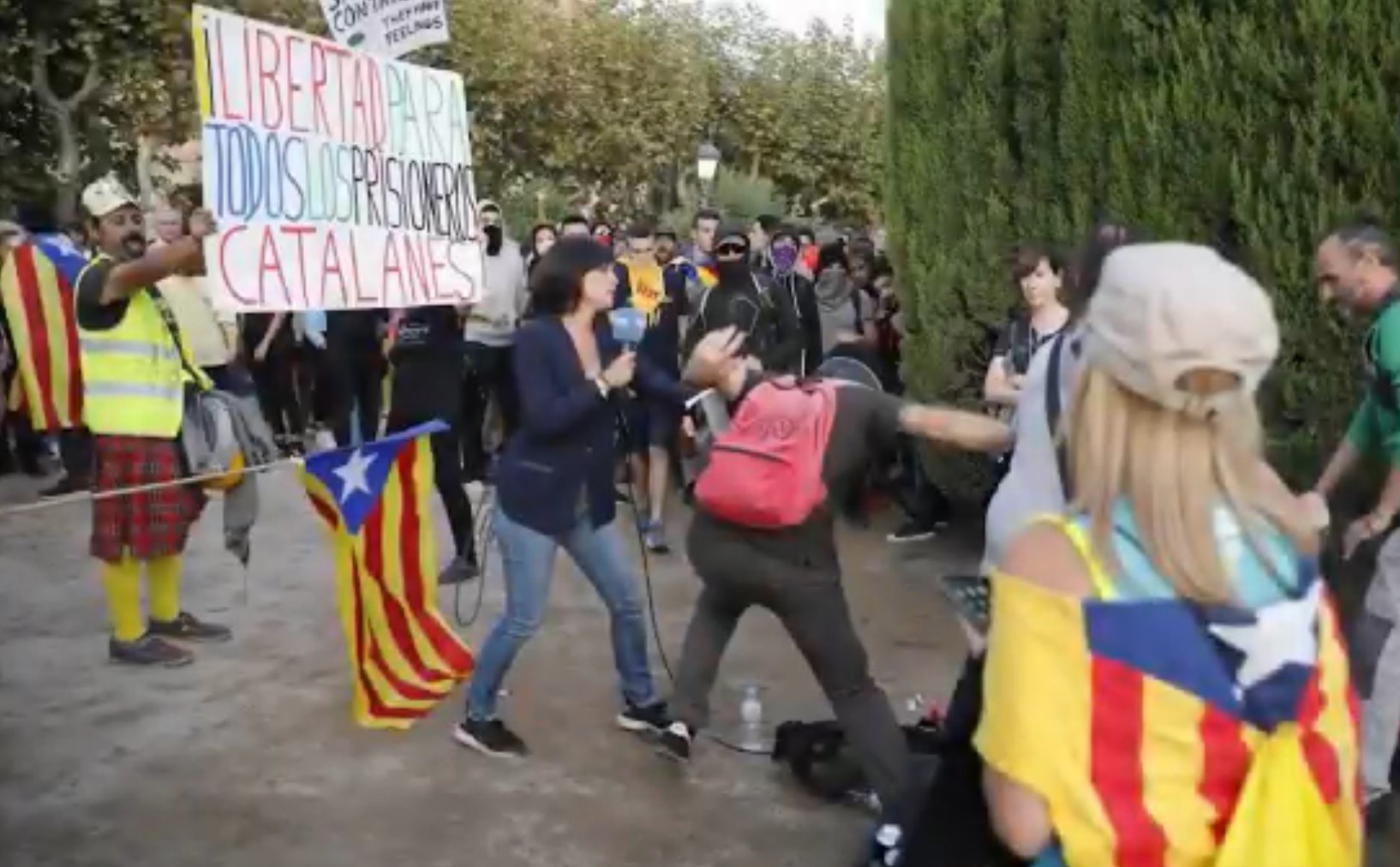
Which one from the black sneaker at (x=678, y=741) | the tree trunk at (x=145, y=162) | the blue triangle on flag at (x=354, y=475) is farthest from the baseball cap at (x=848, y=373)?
the tree trunk at (x=145, y=162)

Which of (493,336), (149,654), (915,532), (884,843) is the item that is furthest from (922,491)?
(884,843)

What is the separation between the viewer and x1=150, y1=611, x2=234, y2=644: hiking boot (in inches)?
267

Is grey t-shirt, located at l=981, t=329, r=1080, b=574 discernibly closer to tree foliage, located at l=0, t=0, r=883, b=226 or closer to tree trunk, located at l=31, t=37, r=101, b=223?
tree foliage, located at l=0, t=0, r=883, b=226

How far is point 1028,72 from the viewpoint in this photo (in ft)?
24.2

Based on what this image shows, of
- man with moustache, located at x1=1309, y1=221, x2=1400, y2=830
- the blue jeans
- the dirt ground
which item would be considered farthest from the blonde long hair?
the blue jeans

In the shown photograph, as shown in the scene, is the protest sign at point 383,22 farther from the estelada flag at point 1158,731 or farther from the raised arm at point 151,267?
the estelada flag at point 1158,731

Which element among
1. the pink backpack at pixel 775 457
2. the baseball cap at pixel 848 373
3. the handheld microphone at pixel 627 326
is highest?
the handheld microphone at pixel 627 326

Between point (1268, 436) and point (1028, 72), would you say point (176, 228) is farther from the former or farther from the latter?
point (1268, 436)

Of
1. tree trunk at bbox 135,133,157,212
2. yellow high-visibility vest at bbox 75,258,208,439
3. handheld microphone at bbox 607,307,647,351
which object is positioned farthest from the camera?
tree trunk at bbox 135,133,157,212

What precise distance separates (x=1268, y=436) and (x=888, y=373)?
4.76 meters

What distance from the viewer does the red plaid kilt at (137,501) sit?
6270 millimetres

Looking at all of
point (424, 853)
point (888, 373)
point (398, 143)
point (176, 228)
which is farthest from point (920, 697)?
point (888, 373)

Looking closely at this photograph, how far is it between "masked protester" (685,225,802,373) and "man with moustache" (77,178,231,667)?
2908 millimetres

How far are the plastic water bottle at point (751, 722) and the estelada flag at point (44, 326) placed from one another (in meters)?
3.50
